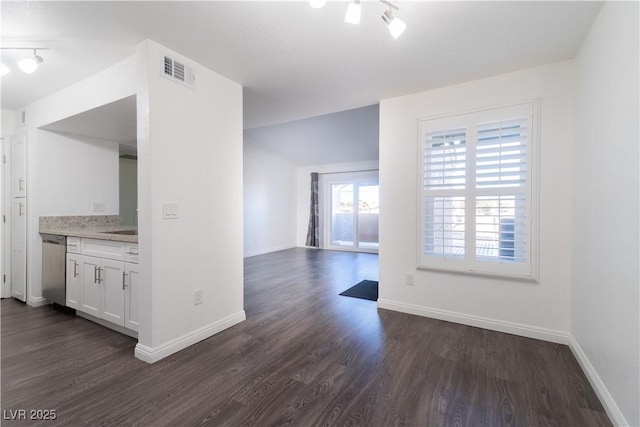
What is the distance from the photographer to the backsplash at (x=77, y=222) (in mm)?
3324

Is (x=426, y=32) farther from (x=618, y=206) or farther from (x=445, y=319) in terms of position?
(x=445, y=319)

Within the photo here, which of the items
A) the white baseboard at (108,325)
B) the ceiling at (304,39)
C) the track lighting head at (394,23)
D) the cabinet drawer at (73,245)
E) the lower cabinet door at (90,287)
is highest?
the ceiling at (304,39)

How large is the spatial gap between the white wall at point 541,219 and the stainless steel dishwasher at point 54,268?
3499mm

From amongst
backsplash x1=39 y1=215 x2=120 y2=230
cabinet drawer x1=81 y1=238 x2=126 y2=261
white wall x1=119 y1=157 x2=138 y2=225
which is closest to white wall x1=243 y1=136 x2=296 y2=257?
white wall x1=119 y1=157 x2=138 y2=225

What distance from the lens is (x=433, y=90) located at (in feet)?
9.71

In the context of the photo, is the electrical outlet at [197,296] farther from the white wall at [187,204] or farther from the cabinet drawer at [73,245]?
the cabinet drawer at [73,245]

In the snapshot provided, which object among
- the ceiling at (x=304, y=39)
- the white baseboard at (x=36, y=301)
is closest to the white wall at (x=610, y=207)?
the ceiling at (x=304, y=39)

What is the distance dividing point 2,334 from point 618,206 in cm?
473

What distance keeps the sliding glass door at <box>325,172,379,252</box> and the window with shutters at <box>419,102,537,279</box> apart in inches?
177

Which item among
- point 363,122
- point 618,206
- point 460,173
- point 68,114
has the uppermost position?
point 363,122

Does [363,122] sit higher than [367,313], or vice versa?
[363,122]

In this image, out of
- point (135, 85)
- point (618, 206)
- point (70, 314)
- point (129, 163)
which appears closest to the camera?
point (618, 206)

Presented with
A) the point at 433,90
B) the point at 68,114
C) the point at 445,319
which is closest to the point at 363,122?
the point at 433,90

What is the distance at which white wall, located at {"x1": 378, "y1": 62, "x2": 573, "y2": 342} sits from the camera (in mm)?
2430
